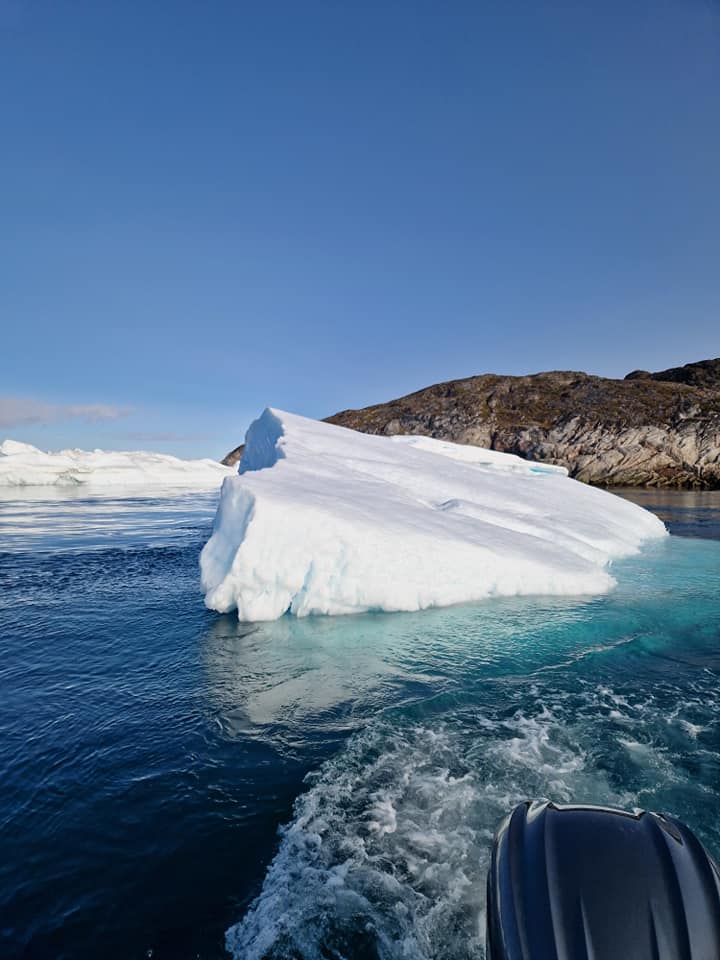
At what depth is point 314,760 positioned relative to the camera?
15.8 feet

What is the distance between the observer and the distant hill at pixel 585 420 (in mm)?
61594

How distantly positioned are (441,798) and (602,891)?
A: 87.4 inches

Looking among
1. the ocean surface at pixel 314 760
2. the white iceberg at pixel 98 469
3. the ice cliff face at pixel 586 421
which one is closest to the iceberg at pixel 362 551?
the ocean surface at pixel 314 760

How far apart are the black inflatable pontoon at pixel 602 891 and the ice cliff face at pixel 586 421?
65.4 metres

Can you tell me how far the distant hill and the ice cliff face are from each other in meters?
0.12

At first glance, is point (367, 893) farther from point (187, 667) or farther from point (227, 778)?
point (187, 667)

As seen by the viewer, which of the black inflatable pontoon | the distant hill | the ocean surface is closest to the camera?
the black inflatable pontoon

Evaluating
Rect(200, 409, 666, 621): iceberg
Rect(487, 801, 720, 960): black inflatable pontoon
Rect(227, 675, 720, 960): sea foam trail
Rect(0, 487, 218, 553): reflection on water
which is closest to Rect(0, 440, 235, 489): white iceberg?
Rect(0, 487, 218, 553): reflection on water

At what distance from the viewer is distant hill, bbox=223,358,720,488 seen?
202ft

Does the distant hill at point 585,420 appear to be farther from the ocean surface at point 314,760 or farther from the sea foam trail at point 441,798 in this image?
the sea foam trail at point 441,798

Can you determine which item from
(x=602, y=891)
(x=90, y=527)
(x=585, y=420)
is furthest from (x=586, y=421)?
(x=602, y=891)

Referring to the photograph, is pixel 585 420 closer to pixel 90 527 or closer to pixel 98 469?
pixel 90 527

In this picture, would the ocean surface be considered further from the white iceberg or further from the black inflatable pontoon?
the white iceberg

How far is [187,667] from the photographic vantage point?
23.5 feet
